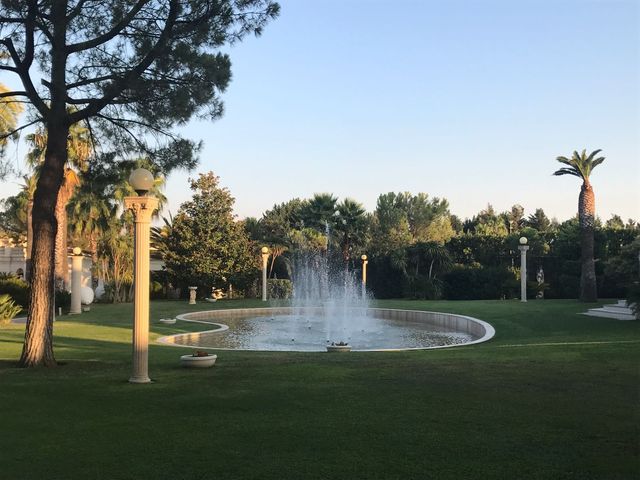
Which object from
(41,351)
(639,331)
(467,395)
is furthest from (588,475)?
(639,331)

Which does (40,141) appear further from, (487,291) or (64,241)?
(487,291)

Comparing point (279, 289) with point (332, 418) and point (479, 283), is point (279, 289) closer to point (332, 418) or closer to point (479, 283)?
point (479, 283)

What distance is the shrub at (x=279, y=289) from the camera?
29.7 m

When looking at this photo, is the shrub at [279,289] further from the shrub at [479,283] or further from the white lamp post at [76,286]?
the white lamp post at [76,286]

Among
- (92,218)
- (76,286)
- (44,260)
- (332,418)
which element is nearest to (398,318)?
(76,286)

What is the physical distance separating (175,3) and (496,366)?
6.60 meters

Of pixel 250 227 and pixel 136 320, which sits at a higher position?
pixel 250 227

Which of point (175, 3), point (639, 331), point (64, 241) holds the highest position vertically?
point (175, 3)

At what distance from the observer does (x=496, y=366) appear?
317 inches

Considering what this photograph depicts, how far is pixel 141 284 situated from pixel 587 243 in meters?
19.4

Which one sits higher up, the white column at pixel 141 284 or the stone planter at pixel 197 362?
the white column at pixel 141 284

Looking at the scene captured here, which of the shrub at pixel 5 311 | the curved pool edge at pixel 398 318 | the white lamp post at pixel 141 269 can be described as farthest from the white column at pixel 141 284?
the shrub at pixel 5 311

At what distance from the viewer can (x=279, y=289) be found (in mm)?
29734

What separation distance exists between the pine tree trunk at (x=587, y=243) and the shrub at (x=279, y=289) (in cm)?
1355
